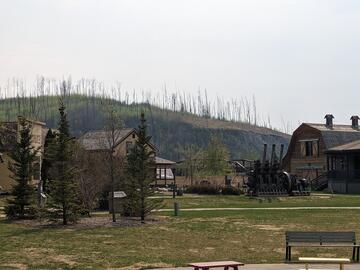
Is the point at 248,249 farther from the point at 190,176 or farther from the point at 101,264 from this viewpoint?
the point at 190,176

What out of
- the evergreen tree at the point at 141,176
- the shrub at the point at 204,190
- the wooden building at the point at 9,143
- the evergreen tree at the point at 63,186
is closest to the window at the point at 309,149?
the shrub at the point at 204,190

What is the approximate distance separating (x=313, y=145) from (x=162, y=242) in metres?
57.3

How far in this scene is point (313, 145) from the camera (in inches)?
2997

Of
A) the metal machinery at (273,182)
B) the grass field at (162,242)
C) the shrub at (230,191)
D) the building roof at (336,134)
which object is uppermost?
the building roof at (336,134)

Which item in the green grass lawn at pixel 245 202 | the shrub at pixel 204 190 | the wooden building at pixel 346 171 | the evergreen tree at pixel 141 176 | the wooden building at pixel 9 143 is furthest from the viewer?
the wooden building at pixel 346 171

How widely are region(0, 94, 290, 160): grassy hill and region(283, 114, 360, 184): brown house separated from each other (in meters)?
78.5

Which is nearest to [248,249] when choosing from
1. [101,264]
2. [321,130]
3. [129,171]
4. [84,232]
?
A: [101,264]

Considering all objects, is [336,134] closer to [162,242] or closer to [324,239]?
[162,242]

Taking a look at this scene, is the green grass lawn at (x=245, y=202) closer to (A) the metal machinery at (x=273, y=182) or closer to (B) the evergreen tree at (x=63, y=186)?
(A) the metal machinery at (x=273, y=182)

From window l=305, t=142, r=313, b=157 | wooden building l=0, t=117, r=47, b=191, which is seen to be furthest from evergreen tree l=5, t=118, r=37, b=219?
window l=305, t=142, r=313, b=157

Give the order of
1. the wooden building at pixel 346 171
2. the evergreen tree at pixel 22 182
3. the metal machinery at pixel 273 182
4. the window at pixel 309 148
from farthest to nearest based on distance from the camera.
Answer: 1. the window at pixel 309 148
2. the wooden building at pixel 346 171
3. the metal machinery at pixel 273 182
4. the evergreen tree at pixel 22 182

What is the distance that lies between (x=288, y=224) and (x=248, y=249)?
25.0 ft

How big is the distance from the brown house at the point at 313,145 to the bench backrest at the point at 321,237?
5571cm

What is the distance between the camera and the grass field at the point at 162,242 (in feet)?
57.1
